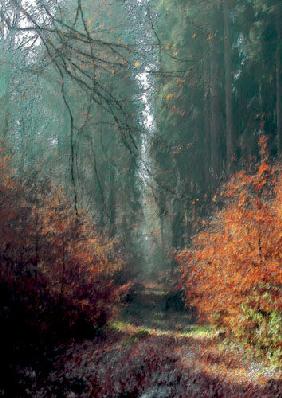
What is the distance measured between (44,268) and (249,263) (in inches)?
214

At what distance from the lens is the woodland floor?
10047 millimetres

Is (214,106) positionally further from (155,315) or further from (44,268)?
(44,268)

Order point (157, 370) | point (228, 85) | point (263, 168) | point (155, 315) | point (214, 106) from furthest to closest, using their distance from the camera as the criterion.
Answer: point (155, 315) < point (214, 106) < point (228, 85) < point (263, 168) < point (157, 370)

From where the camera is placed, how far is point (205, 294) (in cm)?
1992

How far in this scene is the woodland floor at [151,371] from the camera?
10047mm

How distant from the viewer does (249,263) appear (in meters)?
16.2

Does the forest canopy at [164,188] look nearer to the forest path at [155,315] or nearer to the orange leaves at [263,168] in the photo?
the orange leaves at [263,168]

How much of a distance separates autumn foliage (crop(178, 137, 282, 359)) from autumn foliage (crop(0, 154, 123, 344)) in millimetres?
3672

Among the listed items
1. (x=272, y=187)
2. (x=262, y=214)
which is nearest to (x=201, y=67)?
(x=272, y=187)

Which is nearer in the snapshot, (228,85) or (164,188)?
(164,188)

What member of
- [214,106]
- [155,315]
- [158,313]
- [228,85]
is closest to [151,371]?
[228,85]

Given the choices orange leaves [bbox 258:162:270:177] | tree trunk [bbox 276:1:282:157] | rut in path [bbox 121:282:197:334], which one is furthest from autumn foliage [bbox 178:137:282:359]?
rut in path [bbox 121:282:197:334]

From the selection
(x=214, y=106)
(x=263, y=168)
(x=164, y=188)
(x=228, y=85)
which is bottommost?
(x=164, y=188)

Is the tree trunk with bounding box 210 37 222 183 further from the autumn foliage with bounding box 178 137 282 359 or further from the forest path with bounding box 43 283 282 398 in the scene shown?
the forest path with bounding box 43 283 282 398
